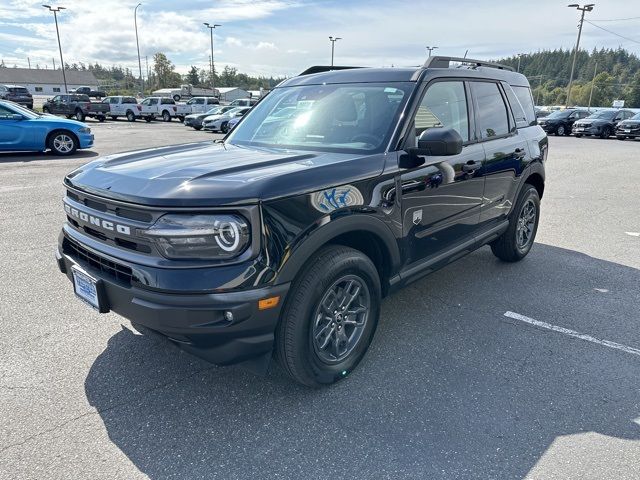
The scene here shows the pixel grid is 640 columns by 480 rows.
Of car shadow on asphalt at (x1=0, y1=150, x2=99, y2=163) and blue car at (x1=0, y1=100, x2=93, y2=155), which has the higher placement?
blue car at (x1=0, y1=100, x2=93, y2=155)

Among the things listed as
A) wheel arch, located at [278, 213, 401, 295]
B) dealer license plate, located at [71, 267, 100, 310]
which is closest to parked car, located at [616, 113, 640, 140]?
wheel arch, located at [278, 213, 401, 295]

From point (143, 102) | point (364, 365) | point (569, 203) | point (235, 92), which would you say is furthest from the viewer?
point (235, 92)

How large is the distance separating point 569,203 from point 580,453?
23.8 feet

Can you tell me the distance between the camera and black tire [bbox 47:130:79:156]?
503 inches

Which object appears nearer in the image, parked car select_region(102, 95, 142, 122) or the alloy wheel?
the alloy wheel

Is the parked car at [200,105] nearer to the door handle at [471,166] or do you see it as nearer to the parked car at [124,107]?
the parked car at [124,107]

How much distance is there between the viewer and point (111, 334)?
3.48m

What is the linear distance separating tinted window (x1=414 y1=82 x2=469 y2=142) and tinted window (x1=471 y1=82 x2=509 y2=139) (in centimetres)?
24

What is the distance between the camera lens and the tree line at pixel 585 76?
8756cm

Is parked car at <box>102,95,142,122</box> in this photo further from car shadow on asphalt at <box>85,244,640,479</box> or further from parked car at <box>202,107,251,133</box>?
car shadow on asphalt at <box>85,244,640,479</box>

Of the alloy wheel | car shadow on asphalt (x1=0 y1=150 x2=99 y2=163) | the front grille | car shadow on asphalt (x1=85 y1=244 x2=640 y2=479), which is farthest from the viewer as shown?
car shadow on asphalt (x1=0 y1=150 x2=99 y2=163)

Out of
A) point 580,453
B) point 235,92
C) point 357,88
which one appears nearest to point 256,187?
point 357,88

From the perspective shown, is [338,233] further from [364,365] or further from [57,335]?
[57,335]

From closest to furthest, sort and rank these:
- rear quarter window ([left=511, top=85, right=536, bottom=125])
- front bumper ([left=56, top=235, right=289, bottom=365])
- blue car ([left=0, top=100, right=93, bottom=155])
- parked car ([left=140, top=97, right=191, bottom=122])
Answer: front bumper ([left=56, top=235, right=289, bottom=365]) < rear quarter window ([left=511, top=85, right=536, bottom=125]) < blue car ([left=0, top=100, right=93, bottom=155]) < parked car ([left=140, top=97, right=191, bottom=122])
